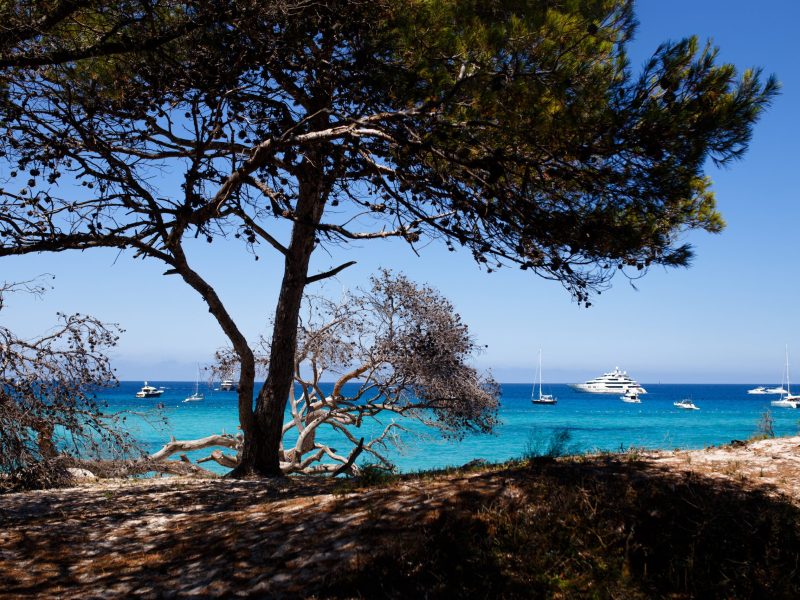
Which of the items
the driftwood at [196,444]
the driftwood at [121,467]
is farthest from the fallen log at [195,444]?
the driftwood at [121,467]

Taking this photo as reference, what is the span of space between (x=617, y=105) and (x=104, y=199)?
19.6 ft

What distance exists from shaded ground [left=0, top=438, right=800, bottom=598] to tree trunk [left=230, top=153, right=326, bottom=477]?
11.7 ft

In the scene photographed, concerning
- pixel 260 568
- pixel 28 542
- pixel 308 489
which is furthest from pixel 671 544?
pixel 28 542

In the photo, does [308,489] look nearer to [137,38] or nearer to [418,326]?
[137,38]

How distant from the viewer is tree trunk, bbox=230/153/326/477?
10.5 m

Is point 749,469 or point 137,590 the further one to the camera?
point 749,469

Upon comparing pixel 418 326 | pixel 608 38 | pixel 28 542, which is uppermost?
pixel 608 38

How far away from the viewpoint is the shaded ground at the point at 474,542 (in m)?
4.59

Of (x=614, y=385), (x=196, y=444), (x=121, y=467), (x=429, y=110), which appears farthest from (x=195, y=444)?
(x=614, y=385)

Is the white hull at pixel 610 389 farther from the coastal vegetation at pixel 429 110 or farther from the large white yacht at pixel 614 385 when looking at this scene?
the coastal vegetation at pixel 429 110

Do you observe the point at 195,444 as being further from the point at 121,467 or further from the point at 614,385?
the point at 614,385

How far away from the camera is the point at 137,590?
16.0 ft

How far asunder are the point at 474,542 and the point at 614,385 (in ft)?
465

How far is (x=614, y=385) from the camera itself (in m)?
138
